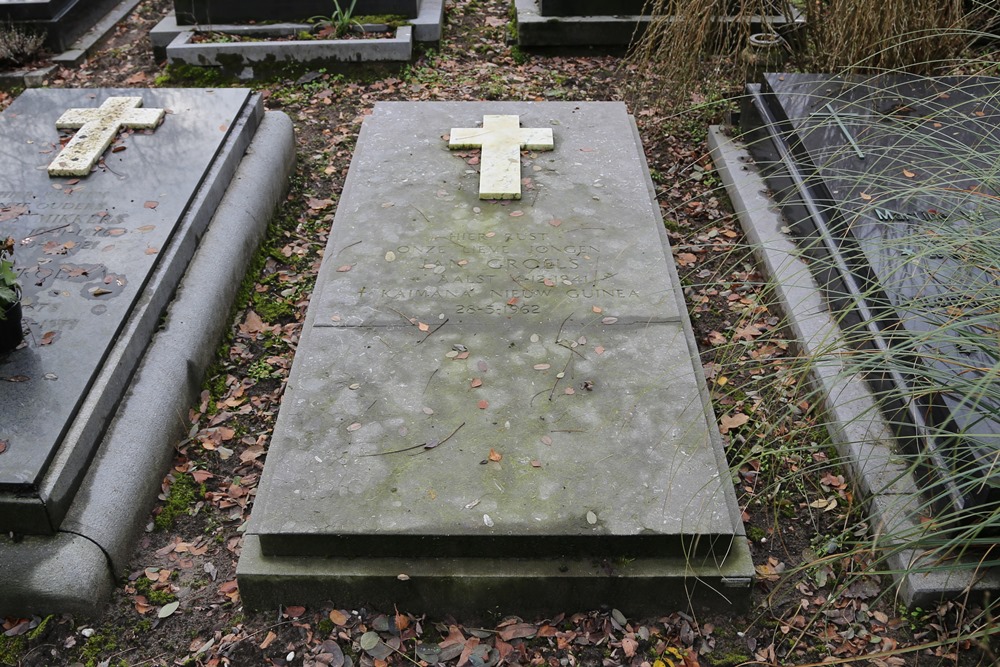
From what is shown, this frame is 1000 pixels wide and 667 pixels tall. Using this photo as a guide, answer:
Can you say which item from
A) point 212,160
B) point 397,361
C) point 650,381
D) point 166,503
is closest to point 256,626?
point 166,503

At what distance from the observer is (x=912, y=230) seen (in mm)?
3879

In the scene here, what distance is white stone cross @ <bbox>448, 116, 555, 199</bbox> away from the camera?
449 centimetres

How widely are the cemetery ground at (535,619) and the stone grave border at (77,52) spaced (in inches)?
129

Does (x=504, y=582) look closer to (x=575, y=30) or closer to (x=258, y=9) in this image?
(x=575, y=30)

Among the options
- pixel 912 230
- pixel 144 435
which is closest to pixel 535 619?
pixel 144 435

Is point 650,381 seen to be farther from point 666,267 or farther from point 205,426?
point 205,426

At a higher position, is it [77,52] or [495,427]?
[495,427]

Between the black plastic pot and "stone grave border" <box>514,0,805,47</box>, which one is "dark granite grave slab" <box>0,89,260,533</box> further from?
"stone grave border" <box>514,0,805,47</box>

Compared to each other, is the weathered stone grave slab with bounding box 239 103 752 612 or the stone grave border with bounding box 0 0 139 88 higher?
the weathered stone grave slab with bounding box 239 103 752 612

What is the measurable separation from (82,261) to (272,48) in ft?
11.8

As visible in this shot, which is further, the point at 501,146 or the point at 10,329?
the point at 501,146

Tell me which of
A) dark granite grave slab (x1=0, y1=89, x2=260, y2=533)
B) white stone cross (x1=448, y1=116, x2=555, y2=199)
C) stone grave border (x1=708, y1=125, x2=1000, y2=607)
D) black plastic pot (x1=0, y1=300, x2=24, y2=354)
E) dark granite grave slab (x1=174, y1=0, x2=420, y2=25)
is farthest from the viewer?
dark granite grave slab (x1=174, y1=0, x2=420, y2=25)

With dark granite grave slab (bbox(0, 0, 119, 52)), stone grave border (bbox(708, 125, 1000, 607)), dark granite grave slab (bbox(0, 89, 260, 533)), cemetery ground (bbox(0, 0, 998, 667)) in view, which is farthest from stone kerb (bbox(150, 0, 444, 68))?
stone grave border (bbox(708, 125, 1000, 607))

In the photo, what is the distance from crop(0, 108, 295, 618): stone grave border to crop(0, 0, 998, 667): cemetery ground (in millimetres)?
94
